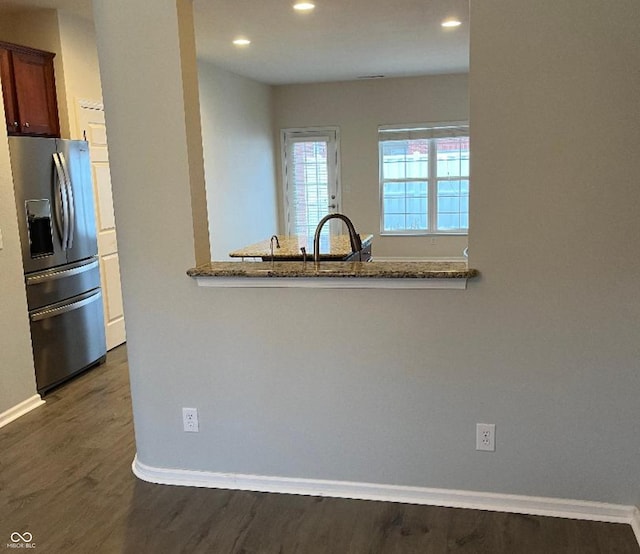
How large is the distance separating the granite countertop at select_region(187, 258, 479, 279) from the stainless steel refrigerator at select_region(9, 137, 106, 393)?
Result: 177 cm

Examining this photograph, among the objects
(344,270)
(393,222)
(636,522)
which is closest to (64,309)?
(344,270)

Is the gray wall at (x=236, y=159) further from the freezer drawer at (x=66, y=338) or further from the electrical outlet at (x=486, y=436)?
the electrical outlet at (x=486, y=436)

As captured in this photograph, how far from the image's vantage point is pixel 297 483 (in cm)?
261

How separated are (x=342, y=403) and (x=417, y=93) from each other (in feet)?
21.6

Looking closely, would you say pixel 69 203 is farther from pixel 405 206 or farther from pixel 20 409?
pixel 405 206

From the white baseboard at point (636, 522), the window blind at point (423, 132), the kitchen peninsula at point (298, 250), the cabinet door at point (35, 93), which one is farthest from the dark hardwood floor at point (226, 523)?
the window blind at point (423, 132)

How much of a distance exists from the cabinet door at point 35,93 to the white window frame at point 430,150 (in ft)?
16.4

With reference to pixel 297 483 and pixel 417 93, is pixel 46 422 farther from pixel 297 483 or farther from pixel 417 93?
pixel 417 93

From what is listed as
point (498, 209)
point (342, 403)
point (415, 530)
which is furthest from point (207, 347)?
point (498, 209)

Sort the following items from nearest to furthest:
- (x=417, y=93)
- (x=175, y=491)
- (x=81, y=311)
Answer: (x=175, y=491) → (x=81, y=311) → (x=417, y=93)

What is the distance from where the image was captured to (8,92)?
12.8ft

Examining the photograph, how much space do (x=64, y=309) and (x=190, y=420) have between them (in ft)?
6.08

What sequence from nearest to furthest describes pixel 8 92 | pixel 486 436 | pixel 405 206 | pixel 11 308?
pixel 486 436, pixel 11 308, pixel 8 92, pixel 405 206

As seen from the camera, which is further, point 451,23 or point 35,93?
point 451,23
